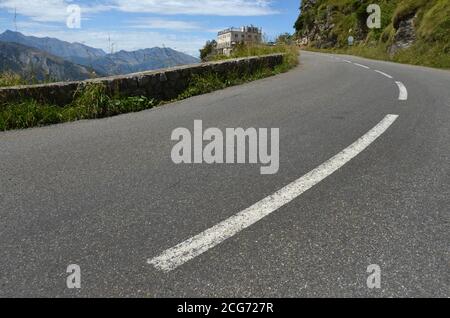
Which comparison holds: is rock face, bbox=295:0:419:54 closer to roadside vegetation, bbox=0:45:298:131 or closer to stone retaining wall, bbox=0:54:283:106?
stone retaining wall, bbox=0:54:283:106

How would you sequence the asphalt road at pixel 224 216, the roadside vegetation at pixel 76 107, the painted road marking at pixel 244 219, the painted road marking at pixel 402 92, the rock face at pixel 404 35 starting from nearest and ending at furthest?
the asphalt road at pixel 224 216 → the painted road marking at pixel 244 219 → the roadside vegetation at pixel 76 107 → the painted road marking at pixel 402 92 → the rock face at pixel 404 35

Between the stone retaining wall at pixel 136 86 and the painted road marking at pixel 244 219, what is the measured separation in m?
5.13

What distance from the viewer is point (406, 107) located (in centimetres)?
692

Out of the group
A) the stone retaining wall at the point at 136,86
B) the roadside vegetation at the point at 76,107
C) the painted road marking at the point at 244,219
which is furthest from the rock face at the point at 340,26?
the painted road marking at the point at 244,219

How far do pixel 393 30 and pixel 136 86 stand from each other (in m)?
23.5

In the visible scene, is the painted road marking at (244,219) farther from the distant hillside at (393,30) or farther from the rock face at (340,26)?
the rock face at (340,26)

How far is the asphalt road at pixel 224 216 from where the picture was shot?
2.23m

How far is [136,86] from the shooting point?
26.8 feet

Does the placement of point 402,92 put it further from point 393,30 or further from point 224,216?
point 393,30

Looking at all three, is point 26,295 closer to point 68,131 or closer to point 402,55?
point 68,131

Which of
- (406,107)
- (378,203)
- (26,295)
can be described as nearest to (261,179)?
(378,203)

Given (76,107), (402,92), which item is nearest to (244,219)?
(76,107)
